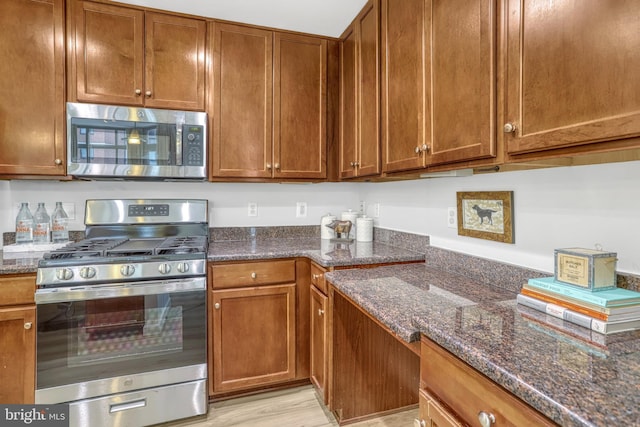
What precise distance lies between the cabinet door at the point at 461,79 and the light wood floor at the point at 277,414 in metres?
1.43

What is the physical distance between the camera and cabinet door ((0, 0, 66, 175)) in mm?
1780

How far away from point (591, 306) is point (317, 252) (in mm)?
1314

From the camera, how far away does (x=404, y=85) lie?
1.58 meters

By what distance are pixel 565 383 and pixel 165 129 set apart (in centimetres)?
213

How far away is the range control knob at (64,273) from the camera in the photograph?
63.5 inches

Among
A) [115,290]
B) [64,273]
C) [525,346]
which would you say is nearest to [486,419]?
[525,346]

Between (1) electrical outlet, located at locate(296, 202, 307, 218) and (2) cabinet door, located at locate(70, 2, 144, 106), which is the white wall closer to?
(1) electrical outlet, located at locate(296, 202, 307, 218)

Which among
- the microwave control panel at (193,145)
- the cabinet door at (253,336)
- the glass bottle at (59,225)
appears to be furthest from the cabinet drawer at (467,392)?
the glass bottle at (59,225)

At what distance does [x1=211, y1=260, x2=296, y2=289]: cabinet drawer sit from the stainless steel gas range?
0.10m

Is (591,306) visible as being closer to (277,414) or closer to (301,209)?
(277,414)

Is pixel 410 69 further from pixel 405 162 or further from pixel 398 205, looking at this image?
pixel 398 205

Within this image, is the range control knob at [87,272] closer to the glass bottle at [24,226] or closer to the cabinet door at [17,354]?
the cabinet door at [17,354]

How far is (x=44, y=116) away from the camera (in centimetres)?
184

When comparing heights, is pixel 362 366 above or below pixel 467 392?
below
